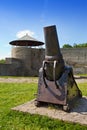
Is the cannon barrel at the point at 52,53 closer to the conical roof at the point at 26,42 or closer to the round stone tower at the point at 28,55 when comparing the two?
the round stone tower at the point at 28,55

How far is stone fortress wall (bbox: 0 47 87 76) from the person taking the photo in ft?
74.4

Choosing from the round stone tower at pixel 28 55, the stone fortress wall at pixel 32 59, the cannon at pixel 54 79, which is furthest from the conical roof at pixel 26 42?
the cannon at pixel 54 79

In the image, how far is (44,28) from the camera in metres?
4.32

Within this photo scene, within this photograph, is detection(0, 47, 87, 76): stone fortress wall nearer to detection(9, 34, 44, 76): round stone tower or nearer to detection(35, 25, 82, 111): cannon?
detection(9, 34, 44, 76): round stone tower

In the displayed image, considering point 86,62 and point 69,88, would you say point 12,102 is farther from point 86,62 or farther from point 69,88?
point 86,62

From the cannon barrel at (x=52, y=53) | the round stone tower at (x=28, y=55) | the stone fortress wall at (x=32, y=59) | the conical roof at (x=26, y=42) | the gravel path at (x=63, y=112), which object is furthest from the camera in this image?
the conical roof at (x=26, y=42)

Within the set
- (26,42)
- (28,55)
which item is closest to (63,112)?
(28,55)

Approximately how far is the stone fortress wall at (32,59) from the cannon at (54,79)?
58.2 ft

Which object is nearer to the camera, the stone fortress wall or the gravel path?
the gravel path

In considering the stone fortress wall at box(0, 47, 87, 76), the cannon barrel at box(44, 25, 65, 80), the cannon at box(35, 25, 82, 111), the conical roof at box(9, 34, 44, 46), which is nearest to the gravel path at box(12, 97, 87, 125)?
the cannon at box(35, 25, 82, 111)

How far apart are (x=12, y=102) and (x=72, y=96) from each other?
4.83 ft

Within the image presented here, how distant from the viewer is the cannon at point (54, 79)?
170 inches

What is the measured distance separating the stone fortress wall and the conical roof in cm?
117

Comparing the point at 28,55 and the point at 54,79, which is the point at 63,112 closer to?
the point at 54,79
